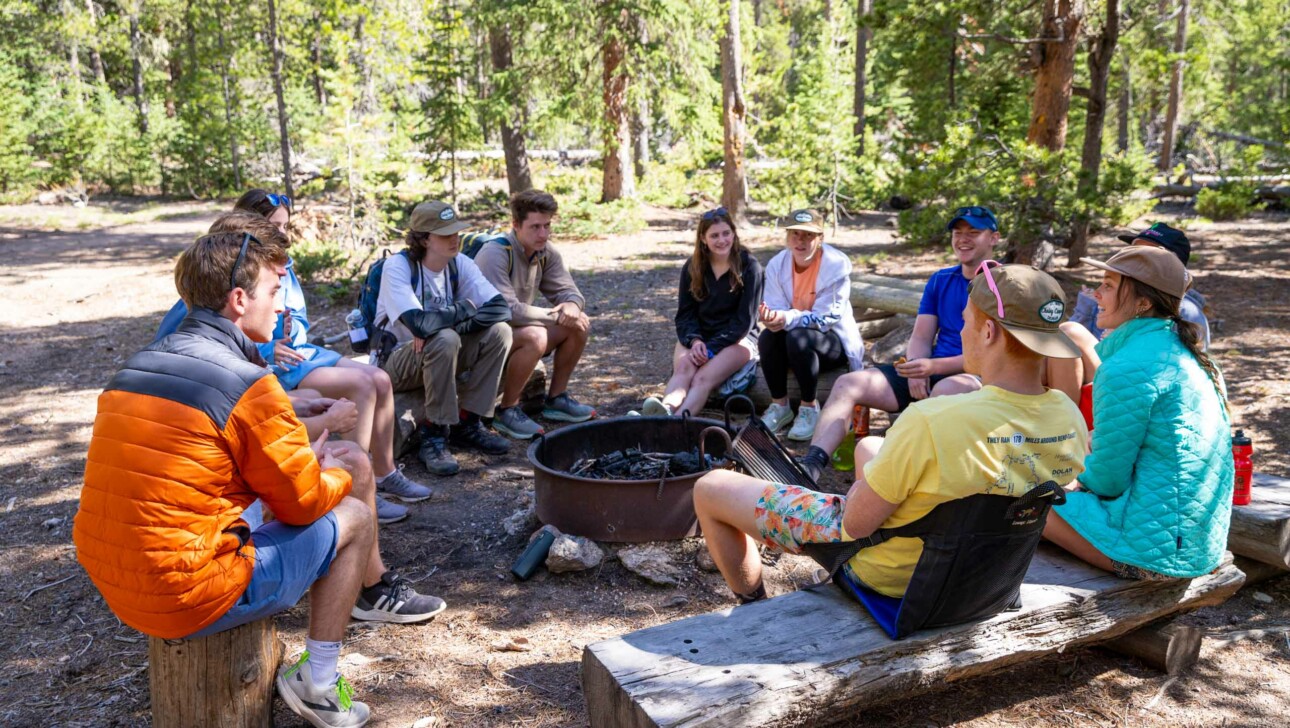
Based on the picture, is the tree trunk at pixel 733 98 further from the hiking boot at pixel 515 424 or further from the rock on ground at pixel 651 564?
the rock on ground at pixel 651 564

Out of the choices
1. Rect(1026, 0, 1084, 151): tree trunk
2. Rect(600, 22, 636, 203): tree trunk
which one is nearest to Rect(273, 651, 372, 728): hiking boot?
Rect(1026, 0, 1084, 151): tree trunk

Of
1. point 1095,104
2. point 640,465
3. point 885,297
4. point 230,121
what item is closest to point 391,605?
point 640,465

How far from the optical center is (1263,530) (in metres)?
3.56

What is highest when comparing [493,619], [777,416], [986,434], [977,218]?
[977,218]

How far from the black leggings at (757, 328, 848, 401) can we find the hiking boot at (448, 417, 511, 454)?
1.65 meters

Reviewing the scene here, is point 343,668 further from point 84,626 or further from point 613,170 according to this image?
point 613,170

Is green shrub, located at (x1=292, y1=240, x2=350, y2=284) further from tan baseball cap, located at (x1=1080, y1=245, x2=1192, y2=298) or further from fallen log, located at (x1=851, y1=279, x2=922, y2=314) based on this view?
tan baseball cap, located at (x1=1080, y1=245, x2=1192, y2=298)

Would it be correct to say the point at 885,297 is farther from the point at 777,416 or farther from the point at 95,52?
the point at 95,52

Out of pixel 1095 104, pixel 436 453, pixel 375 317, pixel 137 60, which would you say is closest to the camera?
pixel 436 453

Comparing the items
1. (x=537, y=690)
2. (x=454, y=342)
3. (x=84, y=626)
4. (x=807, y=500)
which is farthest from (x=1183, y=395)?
(x=84, y=626)

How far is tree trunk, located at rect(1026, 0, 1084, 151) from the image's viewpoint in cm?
844

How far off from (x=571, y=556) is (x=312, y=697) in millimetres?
1312

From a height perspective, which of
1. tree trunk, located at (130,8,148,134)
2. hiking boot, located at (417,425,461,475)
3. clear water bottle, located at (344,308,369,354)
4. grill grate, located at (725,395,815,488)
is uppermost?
tree trunk, located at (130,8,148,134)

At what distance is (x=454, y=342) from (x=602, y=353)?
249cm
